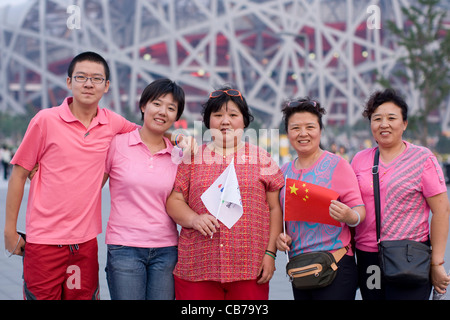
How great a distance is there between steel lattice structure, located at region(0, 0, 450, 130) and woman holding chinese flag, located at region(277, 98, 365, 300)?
4506 centimetres

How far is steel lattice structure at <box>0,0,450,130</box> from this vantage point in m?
49.0

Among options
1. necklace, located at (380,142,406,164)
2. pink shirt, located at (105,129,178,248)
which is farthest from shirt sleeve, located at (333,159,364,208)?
pink shirt, located at (105,129,178,248)

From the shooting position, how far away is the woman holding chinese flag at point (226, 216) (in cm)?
281

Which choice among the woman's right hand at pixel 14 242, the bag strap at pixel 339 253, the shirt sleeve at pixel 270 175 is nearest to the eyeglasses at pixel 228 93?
the shirt sleeve at pixel 270 175

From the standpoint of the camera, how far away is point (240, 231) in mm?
2840

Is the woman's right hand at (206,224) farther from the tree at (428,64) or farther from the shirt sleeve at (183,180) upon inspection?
the tree at (428,64)

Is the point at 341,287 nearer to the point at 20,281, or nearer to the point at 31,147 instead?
the point at 31,147

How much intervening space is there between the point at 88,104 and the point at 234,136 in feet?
2.75

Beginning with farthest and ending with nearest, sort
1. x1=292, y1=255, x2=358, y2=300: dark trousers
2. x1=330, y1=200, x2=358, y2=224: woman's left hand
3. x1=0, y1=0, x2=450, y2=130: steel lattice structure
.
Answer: x1=0, y1=0, x2=450, y2=130: steel lattice structure, x1=292, y1=255, x2=358, y2=300: dark trousers, x1=330, y1=200, x2=358, y2=224: woman's left hand

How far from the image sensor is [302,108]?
2988mm

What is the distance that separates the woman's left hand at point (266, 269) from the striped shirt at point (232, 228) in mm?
27

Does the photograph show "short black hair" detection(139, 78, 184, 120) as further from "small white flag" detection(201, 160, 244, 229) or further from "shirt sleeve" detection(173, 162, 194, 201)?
"small white flag" detection(201, 160, 244, 229)

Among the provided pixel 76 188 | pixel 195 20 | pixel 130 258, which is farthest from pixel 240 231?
pixel 195 20

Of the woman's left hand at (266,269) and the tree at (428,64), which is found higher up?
the tree at (428,64)
